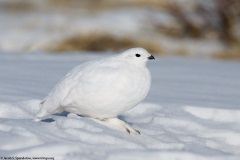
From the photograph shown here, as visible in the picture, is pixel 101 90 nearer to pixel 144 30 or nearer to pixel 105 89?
pixel 105 89

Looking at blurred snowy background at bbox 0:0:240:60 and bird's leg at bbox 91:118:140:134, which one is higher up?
blurred snowy background at bbox 0:0:240:60

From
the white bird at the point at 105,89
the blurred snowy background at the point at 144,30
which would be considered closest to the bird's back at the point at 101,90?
the white bird at the point at 105,89

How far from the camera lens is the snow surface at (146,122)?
2893 mm

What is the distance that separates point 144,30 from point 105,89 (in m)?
7.49

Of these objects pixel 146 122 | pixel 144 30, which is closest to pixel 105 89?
pixel 146 122

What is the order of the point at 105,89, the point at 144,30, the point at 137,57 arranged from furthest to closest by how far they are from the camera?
the point at 144,30, the point at 137,57, the point at 105,89

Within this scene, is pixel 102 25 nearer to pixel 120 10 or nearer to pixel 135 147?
pixel 120 10

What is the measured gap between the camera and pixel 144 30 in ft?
35.1

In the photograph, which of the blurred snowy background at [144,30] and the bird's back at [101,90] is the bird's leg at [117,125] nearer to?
the bird's back at [101,90]

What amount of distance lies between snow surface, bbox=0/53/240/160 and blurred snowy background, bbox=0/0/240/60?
3.47 metres

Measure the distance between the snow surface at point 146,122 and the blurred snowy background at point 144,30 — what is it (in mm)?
3474

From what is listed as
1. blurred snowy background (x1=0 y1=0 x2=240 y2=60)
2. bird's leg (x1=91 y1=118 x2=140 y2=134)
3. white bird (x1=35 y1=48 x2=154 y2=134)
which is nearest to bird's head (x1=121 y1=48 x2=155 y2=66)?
white bird (x1=35 y1=48 x2=154 y2=134)

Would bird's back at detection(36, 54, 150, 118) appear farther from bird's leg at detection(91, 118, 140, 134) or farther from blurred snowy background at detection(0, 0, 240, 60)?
blurred snowy background at detection(0, 0, 240, 60)

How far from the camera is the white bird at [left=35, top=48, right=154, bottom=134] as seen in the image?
326cm
